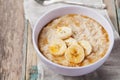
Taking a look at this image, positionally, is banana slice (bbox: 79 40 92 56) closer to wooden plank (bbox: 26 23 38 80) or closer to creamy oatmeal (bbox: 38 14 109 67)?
creamy oatmeal (bbox: 38 14 109 67)

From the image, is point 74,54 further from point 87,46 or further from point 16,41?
point 16,41

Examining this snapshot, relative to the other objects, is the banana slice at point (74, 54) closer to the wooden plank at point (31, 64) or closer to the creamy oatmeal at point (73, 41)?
the creamy oatmeal at point (73, 41)

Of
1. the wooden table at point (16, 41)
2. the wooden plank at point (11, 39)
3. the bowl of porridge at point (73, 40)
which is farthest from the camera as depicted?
the wooden plank at point (11, 39)

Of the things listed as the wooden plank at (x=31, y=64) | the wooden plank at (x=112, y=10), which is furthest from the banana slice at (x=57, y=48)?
the wooden plank at (x=112, y=10)

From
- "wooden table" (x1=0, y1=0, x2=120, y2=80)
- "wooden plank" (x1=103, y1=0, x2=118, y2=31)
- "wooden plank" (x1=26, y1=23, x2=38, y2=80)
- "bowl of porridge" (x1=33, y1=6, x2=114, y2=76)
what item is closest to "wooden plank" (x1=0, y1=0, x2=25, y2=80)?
"wooden table" (x1=0, y1=0, x2=120, y2=80)

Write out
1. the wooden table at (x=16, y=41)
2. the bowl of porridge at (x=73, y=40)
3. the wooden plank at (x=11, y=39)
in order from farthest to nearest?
the wooden plank at (x=11, y=39), the wooden table at (x=16, y=41), the bowl of porridge at (x=73, y=40)

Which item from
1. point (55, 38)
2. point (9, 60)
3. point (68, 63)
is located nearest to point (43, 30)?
point (55, 38)
